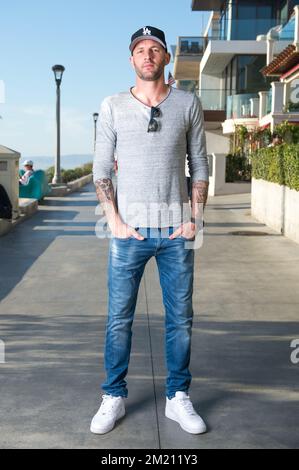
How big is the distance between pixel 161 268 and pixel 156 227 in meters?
0.28

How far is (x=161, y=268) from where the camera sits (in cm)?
421

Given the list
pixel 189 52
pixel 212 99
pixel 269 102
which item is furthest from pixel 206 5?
pixel 269 102

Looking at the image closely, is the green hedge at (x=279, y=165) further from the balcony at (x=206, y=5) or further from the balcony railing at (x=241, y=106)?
the balcony at (x=206, y=5)

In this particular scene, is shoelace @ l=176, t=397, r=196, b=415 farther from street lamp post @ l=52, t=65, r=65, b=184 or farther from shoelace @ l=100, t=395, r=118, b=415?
street lamp post @ l=52, t=65, r=65, b=184

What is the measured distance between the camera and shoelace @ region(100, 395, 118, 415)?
160 inches

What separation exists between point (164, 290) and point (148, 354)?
1.41 meters

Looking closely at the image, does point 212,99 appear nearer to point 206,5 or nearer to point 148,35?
point 206,5

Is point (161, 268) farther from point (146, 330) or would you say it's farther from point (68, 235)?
point (68, 235)

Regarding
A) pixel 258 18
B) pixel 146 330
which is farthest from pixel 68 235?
pixel 258 18

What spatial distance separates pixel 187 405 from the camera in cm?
414

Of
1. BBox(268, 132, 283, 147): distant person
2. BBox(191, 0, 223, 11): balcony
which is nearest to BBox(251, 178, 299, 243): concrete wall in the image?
BBox(268, 132, 283, 147): distant person

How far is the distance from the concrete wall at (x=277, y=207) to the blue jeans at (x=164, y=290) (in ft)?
28.0

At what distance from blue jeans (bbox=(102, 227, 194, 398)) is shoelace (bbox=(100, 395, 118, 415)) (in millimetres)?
42

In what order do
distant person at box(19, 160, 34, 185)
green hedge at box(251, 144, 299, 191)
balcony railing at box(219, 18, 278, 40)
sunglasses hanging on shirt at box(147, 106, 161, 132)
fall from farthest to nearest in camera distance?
balcony railing at box(219, 18, 278, 40) < distant person at box(19, 160, 34, 185) < green hedge at box(251, 144, 299, 191) < sunglasses hanging on shirt at box(147, 106, 161, 132)
